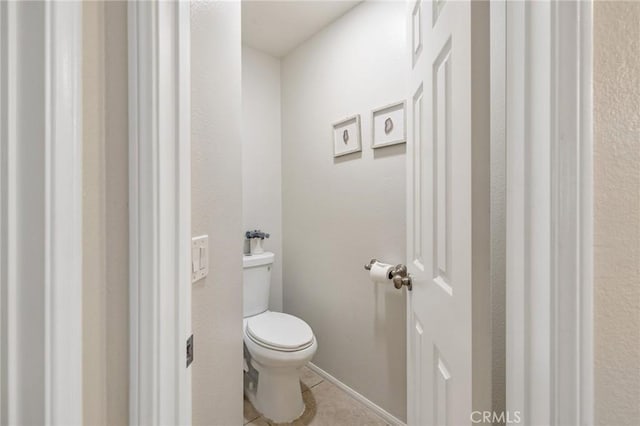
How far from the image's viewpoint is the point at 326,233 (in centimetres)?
206

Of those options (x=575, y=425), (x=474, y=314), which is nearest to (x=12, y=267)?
(x=474, y=314)

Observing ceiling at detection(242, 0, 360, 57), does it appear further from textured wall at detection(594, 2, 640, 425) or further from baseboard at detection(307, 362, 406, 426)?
baseboard at detection(307, 362, 406, 426)

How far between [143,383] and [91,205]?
30cm

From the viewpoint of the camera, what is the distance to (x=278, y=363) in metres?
1.55

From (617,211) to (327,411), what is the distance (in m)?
1.74

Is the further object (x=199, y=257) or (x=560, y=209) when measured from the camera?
(x=199, y=257)

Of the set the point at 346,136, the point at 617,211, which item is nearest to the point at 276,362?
the point at 346,136

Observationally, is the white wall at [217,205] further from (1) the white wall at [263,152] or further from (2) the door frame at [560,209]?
→ (1) the white wall at [263,152]

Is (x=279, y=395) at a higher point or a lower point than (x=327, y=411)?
higher

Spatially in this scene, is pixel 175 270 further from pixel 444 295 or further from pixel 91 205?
pixel 444 295

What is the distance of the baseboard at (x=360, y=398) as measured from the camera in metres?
1.62

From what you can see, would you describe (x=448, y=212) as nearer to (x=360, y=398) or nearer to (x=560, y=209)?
(x=560, y=209)

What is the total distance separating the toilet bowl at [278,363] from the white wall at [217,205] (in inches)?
18.5

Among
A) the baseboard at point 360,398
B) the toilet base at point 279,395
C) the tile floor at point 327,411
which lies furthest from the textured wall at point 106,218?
the baseboard at point 360,398
